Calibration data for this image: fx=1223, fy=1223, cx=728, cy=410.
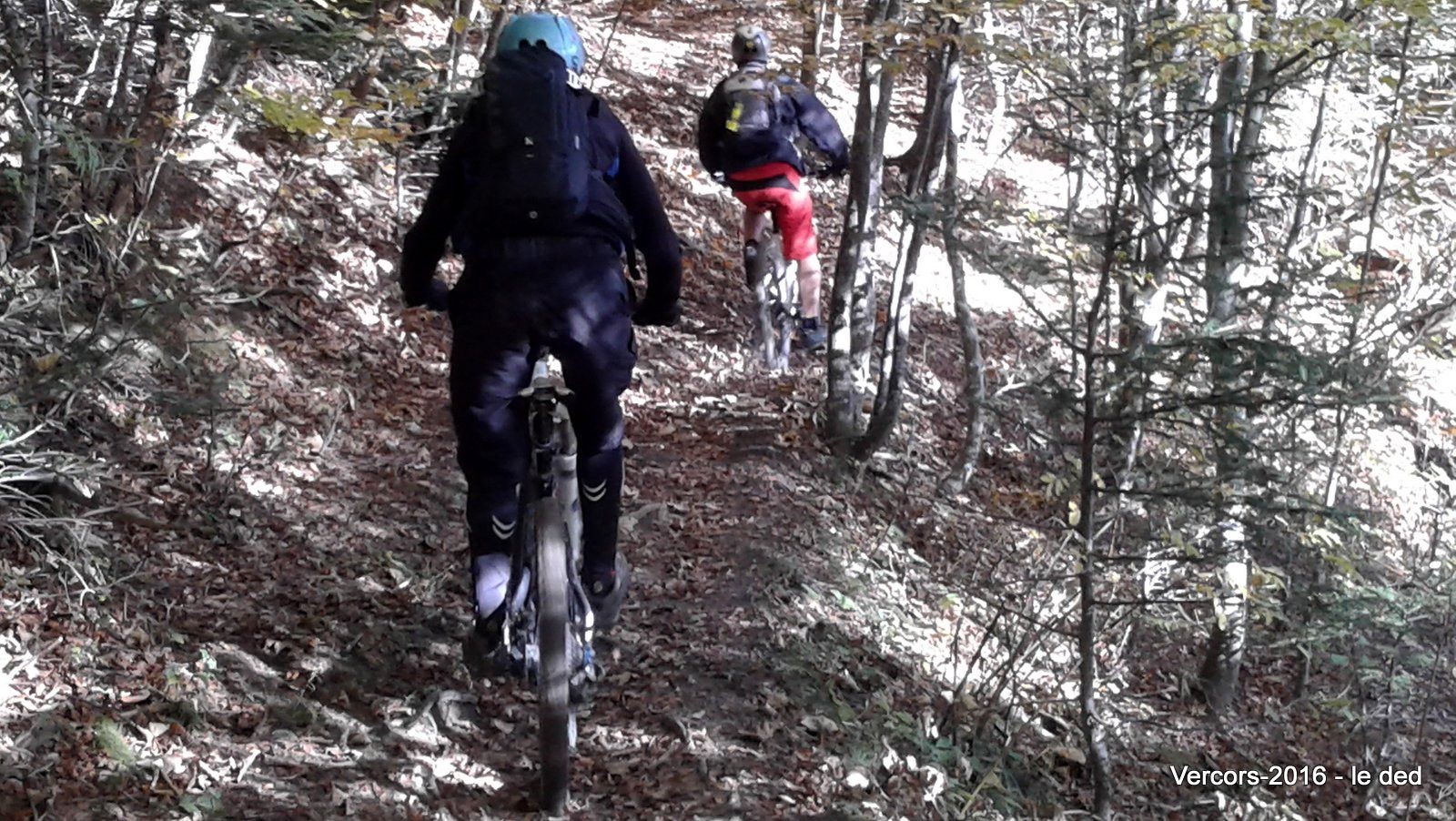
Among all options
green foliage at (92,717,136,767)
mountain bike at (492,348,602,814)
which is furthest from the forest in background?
mountain bike at (492,348,602,814)

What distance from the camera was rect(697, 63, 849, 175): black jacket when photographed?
346 inches

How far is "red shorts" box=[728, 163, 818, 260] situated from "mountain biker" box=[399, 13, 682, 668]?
463 cm

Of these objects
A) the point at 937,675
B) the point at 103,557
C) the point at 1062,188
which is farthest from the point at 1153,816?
the point at 1062,188

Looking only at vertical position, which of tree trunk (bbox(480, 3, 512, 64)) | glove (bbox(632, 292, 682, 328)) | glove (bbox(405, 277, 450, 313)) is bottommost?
glove (bbox(632, 292, 682, 328))

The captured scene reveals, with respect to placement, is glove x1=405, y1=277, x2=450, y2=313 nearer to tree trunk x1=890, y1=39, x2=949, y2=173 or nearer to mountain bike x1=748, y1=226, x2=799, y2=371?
tree trunk x1=890, y1=39, x2=949, y2=173

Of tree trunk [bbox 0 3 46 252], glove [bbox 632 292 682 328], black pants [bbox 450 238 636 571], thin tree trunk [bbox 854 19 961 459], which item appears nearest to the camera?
black pants [bbox 450 238 636 571]

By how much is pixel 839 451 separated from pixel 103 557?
4.51m

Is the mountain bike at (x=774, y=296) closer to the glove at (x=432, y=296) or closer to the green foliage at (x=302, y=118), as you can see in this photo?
the green foliage at (x=302, y=118)

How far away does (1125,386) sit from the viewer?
482cm

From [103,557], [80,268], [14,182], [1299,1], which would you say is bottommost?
[103,557]

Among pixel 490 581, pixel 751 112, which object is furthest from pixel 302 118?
pixel 751 112

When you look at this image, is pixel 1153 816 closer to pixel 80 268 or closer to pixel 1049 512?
pixel 1049 512

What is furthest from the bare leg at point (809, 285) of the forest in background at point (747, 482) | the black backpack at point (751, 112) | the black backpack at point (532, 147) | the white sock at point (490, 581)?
the black backpack at point (532, 147)

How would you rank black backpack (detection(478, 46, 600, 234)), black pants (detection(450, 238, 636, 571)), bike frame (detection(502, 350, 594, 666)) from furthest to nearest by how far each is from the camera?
1. bike frame (detection(502, 350, 594, 666))
2. black pants (detection(450, 238, 636, 571))
3. black backpack (detection(478, 46, 600, 234))
